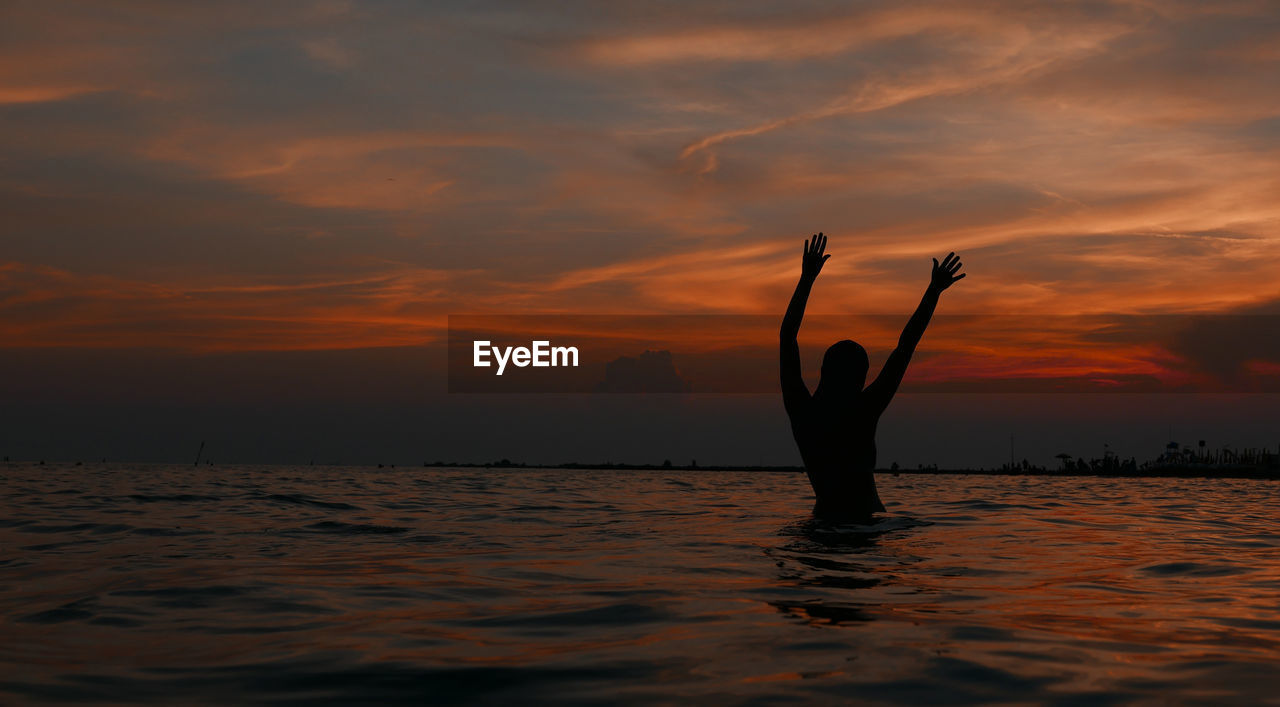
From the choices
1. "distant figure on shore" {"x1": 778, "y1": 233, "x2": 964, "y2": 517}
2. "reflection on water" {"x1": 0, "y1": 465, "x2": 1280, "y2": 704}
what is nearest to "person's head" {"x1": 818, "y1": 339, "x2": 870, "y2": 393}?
"distant figure on shore" {"x1": 778, "y1": 233, "x2": 964, "y2": 517}

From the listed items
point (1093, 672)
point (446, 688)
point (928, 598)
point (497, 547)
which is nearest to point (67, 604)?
point (446, 688)

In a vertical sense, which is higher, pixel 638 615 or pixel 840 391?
pixel 840 391

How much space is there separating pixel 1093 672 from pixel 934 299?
5.68 meters

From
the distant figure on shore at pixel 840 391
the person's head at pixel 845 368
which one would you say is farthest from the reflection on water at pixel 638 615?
the person's head at pixel 845 368

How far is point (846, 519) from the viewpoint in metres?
11.4

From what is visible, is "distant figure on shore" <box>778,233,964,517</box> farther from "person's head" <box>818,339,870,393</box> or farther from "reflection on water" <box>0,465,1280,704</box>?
"reflection on water" <box>0,465,1280,704</box>

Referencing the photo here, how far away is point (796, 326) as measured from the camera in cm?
1029

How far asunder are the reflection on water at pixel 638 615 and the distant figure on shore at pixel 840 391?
2.93ft

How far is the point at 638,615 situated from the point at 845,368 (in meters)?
4.72

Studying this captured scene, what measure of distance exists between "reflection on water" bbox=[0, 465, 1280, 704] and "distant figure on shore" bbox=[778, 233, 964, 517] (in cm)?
89

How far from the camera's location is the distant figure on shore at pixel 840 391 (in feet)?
33.2

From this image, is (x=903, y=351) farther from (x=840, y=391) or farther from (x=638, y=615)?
(x=638, y=615)

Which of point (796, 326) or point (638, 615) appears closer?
point (638, 615)

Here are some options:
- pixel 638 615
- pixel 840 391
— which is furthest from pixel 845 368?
pixel 638 615
